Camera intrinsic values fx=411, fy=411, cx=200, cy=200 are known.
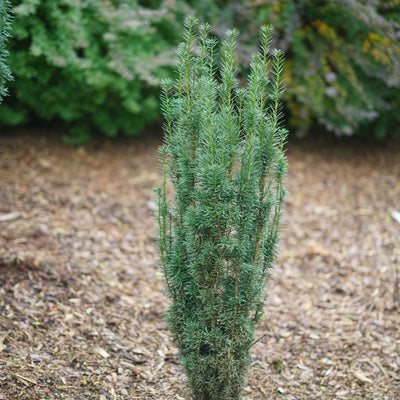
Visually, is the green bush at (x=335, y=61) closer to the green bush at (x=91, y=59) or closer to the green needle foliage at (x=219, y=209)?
the green bush at (x=91, y=59)

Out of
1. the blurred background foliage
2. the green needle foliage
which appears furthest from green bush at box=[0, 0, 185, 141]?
the green needle foliage

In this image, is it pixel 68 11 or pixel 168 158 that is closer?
pixel 168 158

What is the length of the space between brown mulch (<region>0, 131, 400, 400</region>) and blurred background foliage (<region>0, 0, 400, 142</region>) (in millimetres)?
558

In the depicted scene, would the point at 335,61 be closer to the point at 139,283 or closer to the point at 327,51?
the point at 327,51

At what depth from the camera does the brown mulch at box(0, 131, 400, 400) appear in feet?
7.44

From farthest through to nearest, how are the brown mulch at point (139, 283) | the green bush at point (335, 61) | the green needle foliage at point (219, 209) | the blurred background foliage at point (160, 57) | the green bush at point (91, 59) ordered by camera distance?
the green bush at point (335, 61) → the blurred background foliage at point (160, 57) → the green bush at point (91, 59) → the brown mulch at point (139, 283) → the green needle foliage at point (219, 209)

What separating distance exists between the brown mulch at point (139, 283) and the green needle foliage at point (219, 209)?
23cm

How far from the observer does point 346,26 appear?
4570mm

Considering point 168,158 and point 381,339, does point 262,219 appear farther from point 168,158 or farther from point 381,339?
point 381,339

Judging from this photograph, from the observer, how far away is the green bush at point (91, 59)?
3.59m

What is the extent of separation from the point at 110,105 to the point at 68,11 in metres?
1.02

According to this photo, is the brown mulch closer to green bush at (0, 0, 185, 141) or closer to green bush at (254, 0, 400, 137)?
green bush at (0, 0, 185, 141)

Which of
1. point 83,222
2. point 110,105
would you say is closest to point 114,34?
point 110,105

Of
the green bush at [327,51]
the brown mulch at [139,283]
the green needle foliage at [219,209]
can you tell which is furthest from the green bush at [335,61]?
the green needle foliage at [219,209]
